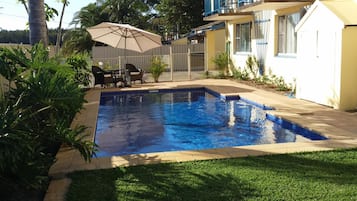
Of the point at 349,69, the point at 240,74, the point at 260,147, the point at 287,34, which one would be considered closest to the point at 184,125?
the point at 260,147

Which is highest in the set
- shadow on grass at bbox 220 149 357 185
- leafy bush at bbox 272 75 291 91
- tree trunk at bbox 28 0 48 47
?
tree trunk at bbox 28 0 48 47

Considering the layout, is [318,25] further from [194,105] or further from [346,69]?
[194,105]

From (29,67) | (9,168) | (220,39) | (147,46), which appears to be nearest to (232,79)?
(147,46)

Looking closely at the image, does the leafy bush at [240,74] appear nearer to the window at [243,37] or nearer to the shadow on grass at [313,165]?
the window at [243,37]

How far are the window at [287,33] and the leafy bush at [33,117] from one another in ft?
32.9

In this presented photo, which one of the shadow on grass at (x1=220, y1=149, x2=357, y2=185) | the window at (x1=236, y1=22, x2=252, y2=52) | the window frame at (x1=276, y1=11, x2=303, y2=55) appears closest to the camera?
the shadow on grass at (x1=220, y1=149, x2=357, y2=185)

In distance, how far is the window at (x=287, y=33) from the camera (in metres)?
13.8

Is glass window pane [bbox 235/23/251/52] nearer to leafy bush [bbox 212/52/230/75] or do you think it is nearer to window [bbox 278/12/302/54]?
leafy bush [bbox 212/52/230/75]

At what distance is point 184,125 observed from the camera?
1030cm

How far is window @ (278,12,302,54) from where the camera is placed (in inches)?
544

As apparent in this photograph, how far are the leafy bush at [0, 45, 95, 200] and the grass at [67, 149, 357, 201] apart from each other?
53cm

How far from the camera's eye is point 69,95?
548 centimetres

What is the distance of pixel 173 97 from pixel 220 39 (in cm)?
1393

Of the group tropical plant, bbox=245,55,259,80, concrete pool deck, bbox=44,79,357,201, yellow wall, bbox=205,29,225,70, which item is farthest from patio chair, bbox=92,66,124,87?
yellow wall, bbox=205,29,225,70
